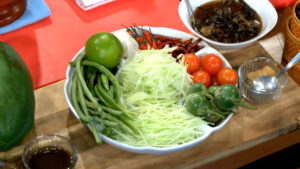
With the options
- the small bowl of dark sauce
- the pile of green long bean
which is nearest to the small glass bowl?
the pile of green long bean

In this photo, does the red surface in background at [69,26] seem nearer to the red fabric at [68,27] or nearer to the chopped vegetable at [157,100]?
the red fabric at [68,27]

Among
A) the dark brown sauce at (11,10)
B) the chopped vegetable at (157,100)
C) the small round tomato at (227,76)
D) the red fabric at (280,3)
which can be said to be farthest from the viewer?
the red fabric at (280,3)

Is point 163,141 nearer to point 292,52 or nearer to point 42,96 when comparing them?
point 42,96

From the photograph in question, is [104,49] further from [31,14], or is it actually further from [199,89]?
[31,14]

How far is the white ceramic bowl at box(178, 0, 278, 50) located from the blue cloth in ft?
2.13

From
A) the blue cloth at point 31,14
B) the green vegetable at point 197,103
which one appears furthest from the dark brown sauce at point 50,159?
the blue cloth at point 31,14

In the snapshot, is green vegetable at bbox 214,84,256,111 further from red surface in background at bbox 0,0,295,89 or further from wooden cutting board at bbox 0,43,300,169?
red surface in background at bbox 0,0,295,89

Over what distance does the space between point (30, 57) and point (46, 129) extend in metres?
0.40

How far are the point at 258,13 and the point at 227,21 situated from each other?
0.16 metres

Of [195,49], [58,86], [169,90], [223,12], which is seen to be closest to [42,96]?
[58,86]

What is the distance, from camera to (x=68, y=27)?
1755 millimetres

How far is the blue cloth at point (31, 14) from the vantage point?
172 cm

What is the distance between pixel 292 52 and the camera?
1.58 m

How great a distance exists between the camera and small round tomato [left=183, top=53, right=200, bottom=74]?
4.80 ft
